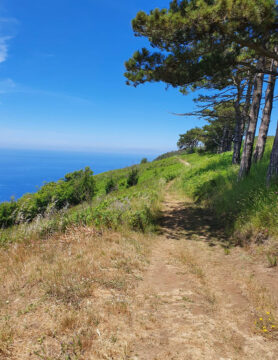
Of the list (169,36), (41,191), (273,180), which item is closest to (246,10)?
(169,36)

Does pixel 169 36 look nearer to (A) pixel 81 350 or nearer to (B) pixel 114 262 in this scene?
(B) pixel 114 262

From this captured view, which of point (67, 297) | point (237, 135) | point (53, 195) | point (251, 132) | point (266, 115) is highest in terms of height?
point (266, 115)

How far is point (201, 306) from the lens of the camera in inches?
126

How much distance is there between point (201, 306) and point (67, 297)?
6.71ft

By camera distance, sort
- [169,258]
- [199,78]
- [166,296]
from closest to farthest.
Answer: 1. [166,296]
2. [169,258]
3. [199,78]

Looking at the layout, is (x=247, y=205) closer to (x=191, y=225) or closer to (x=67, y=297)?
(x=191, y=225)

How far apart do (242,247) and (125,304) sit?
3759 mm

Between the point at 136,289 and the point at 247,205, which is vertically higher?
→ the point at 247,205

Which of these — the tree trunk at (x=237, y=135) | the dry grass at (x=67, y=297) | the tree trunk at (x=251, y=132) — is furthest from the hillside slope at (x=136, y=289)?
the tree trunk at (x=237, y=135)

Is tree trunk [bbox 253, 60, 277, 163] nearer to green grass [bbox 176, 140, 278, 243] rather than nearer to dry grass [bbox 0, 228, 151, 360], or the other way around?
green grass [bbox 176, 140, 278, 243]

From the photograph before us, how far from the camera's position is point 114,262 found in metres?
4.36

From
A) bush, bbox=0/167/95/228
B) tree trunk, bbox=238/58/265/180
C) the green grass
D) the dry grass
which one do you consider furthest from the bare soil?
bush, bbox=0/167/95/228

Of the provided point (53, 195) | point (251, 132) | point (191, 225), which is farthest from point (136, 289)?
point (53, 195)

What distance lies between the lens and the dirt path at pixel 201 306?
236 centimetres
